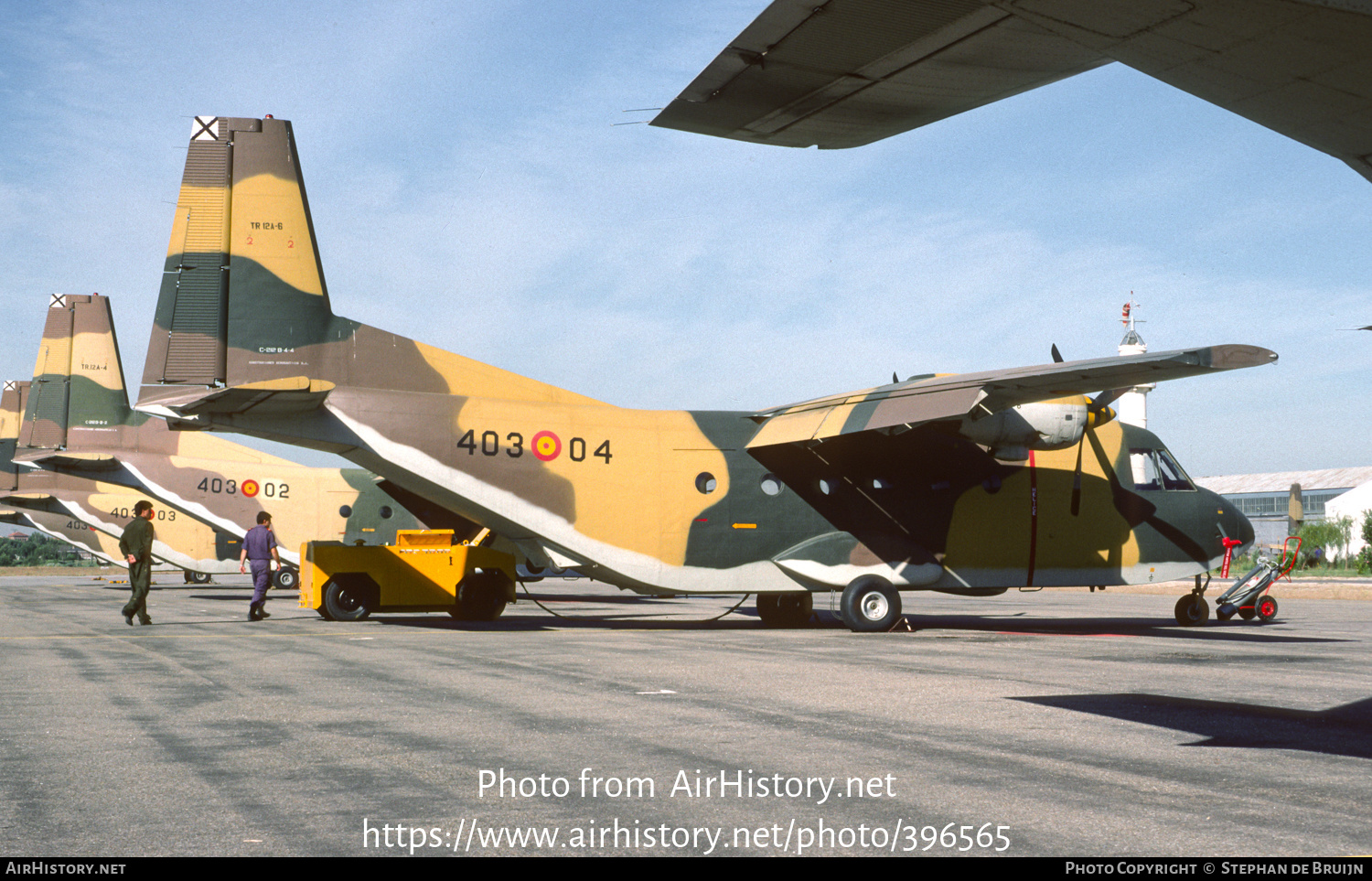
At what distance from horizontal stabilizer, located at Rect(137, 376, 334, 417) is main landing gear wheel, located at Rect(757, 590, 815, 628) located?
8593mm

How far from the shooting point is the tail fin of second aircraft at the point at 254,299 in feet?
55.2

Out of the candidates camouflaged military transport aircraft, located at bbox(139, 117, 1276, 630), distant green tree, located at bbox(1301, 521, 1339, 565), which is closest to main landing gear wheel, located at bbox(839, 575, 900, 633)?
camouflaged military transport aircraft, located at bbox(139, 117, 1276, 630)

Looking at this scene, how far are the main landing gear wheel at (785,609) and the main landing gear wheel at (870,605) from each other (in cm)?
219

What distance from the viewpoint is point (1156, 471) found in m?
19.3

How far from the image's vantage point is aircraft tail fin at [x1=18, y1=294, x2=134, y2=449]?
3191 cm

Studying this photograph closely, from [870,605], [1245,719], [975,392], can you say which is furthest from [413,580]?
[1245,719]

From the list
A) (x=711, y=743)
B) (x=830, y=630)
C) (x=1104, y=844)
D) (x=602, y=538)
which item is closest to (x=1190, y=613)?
(x=830, y=630)

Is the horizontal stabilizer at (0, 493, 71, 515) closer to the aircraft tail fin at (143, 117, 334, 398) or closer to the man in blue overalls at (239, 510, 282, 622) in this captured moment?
the man in blue overalls at (239, 510, 282, 622)

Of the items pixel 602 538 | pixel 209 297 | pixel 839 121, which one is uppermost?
pixel 209 297

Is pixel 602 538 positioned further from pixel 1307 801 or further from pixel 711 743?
pixel 1307 801

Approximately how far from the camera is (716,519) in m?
17.4

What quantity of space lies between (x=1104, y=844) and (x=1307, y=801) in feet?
5.07

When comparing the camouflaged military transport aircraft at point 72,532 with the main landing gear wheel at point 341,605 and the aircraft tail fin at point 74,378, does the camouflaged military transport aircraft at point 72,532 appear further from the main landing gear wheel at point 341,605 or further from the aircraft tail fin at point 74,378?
the main landing gear wheel at point 341,605

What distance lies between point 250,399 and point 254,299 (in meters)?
2.22
